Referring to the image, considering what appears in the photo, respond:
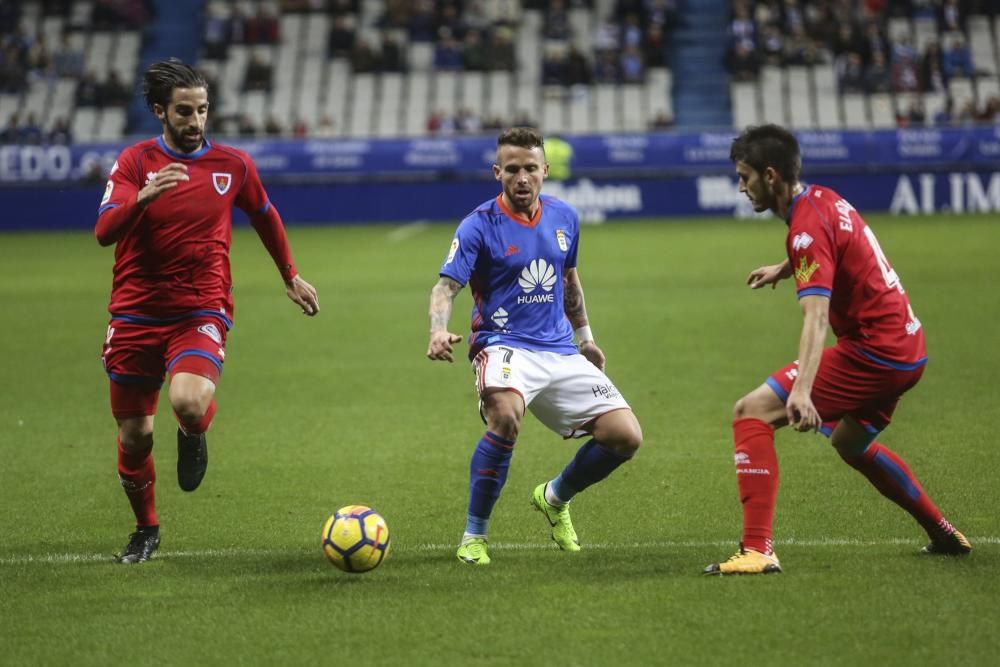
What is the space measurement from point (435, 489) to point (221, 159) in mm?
2415

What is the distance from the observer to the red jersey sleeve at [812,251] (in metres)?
5.55

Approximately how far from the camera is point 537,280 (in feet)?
21.7

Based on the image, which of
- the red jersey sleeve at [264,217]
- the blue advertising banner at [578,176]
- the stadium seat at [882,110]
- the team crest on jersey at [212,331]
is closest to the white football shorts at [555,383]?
the red jersey sleeve at [264,217]

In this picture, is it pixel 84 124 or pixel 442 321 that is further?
pixel 84 124

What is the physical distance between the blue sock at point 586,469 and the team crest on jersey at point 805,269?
1339 mm

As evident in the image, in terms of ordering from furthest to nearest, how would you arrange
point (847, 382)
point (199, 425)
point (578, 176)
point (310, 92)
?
point (310, 92)
point (578, 176)
point (199, 425)
point (847, 382)

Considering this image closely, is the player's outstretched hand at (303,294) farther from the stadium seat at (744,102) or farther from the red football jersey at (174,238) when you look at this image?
the stadium seat at (744,102)

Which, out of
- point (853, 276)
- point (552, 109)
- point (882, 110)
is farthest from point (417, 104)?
point (853, 276)

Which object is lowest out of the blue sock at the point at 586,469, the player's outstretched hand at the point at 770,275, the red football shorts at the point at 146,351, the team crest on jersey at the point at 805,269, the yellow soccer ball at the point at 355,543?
the yellow soccer ball at the point at 355,543

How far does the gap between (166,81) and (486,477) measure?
230cm

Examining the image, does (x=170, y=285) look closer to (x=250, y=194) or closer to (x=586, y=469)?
(x=250, y=194)

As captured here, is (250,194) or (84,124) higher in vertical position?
(84,124)

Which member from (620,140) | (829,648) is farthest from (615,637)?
(620,140)

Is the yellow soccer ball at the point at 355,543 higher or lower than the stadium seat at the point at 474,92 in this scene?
lower
